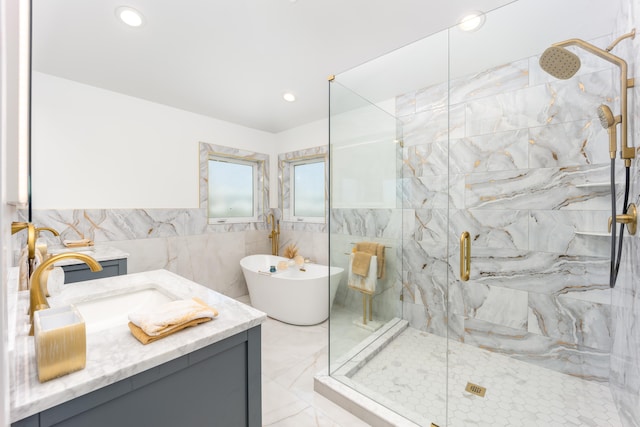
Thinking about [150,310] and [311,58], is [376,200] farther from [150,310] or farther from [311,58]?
[150,310]

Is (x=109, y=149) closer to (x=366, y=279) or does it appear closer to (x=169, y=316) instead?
(x=169, y=316)

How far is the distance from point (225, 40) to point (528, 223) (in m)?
2.66

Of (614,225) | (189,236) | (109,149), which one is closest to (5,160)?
(614,225)

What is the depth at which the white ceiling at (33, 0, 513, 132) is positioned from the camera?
1.70 meters

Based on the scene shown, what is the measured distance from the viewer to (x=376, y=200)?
2426 mm

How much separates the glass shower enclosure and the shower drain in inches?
0.7

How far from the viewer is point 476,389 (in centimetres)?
186

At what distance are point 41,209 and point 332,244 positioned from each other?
2.57m

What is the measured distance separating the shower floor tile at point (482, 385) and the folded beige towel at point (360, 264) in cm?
67

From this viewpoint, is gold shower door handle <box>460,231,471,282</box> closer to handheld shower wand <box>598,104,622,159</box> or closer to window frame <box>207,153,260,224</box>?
handheld shower wand <box>598,104,622,159</box>

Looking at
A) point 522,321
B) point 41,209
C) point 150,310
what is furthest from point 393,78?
point 41,209

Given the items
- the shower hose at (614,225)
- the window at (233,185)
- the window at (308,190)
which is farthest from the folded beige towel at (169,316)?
the window at (308,190)

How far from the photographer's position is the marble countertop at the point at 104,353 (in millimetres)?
671

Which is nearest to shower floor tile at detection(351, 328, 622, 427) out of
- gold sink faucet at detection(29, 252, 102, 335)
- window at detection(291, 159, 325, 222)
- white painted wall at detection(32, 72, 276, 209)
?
gold sink faucet at detection(29, 252, 102, 335)
